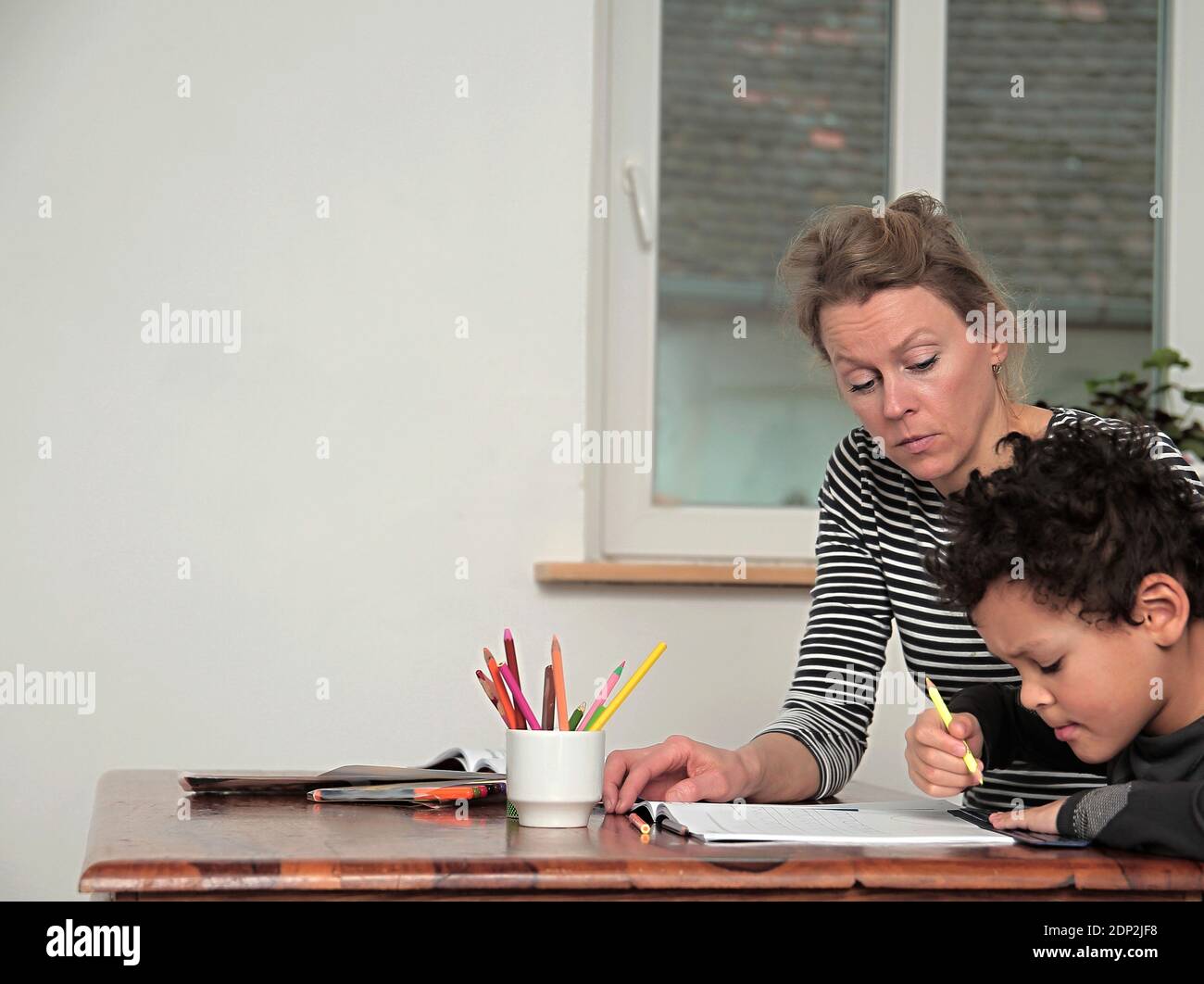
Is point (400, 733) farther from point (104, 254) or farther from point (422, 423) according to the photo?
point (104, 254)

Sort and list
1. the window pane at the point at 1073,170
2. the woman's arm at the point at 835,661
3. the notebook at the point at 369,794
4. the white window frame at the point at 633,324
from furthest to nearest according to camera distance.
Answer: the window pane at the point at 1073,170
the white window frame at the point at 633,324
the woman's arm at the point at 835,661
the notebook at the point at 369,794

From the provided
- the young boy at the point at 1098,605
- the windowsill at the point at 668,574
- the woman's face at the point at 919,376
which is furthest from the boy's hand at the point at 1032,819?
the windowsill at the point at 668,574

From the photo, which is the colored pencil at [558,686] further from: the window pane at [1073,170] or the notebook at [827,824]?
the window pane at [1073,170]

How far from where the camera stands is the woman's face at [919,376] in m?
1.39

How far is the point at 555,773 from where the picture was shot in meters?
1.03

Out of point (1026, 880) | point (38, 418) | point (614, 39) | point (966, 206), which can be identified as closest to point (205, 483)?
point (38, 418)

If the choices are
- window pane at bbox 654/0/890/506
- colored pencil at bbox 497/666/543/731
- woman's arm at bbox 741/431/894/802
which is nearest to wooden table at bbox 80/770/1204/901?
colored pencil at bbox 497/666/543/731

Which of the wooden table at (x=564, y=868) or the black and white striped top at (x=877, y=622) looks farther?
the black and white striped top at (x=877, y=622)

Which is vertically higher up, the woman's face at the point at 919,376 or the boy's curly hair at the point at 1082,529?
the woman's face at the point at 919,376

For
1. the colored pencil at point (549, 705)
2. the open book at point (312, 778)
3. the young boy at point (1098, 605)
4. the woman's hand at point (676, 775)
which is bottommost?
the open book at point (312, 778)

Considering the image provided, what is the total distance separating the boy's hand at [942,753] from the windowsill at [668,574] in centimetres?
124

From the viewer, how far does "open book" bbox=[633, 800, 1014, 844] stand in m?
0.96

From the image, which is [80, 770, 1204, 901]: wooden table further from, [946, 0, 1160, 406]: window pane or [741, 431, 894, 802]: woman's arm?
[946, 0, 1160, 406]: window pane

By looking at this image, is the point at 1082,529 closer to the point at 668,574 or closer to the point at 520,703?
the point at 520,703
